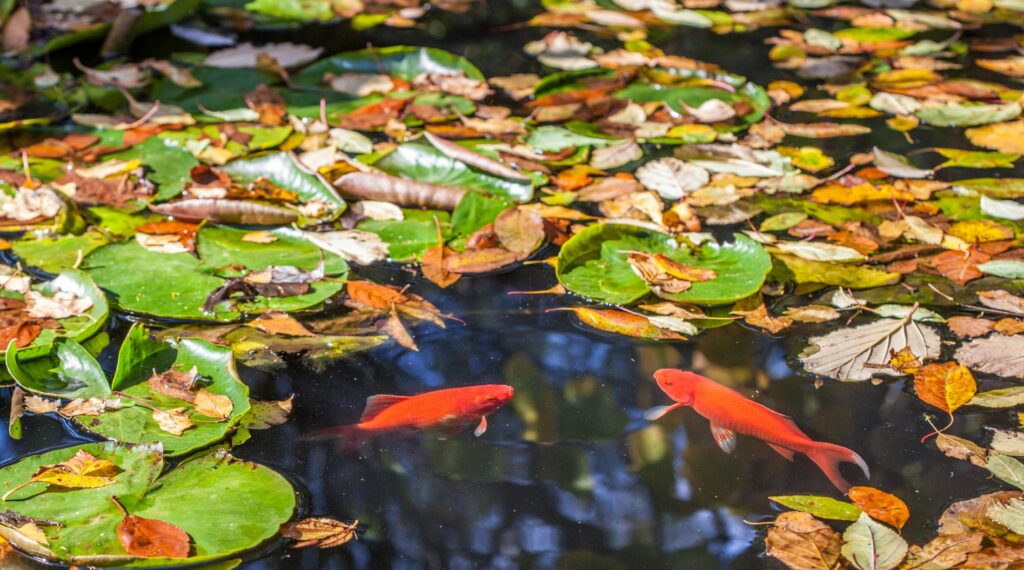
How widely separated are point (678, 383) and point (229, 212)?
0.93m

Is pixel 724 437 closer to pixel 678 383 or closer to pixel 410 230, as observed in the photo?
pixel 678 383

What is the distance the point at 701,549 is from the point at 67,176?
1.55m

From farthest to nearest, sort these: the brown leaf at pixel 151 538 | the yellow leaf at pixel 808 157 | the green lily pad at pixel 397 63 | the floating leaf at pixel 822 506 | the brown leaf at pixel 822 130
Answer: the green lily pad at pixel 397 63 < the brown leaf at pixel 822 130 < the yellow leaf at pixel 808 157 < the floating leaf at pixel 822 506 < the brown leaf at pixel 151 538

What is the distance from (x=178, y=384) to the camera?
1355 millimetres

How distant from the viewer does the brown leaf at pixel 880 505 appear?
1.20 metres

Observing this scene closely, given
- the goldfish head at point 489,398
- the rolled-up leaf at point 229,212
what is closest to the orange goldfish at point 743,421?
the goldfish head at point 489,398

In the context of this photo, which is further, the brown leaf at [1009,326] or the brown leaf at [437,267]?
the brown leaf at [437,267]

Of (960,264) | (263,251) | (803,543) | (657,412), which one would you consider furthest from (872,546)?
(263,251)

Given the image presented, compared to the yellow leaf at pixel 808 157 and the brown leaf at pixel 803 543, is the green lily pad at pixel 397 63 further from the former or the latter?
the brown leaf at pixel 803 543

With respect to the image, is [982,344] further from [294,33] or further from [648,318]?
[294,33]

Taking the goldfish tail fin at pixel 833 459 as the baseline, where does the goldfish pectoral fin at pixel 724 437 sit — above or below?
below

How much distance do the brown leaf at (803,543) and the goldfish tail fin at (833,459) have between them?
0.10 meters

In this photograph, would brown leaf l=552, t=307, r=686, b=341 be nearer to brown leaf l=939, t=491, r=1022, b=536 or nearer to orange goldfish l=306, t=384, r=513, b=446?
orange goldfish l=306, t=384, r=513, b=446

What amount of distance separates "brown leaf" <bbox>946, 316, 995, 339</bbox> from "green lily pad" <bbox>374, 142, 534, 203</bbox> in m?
0.83
